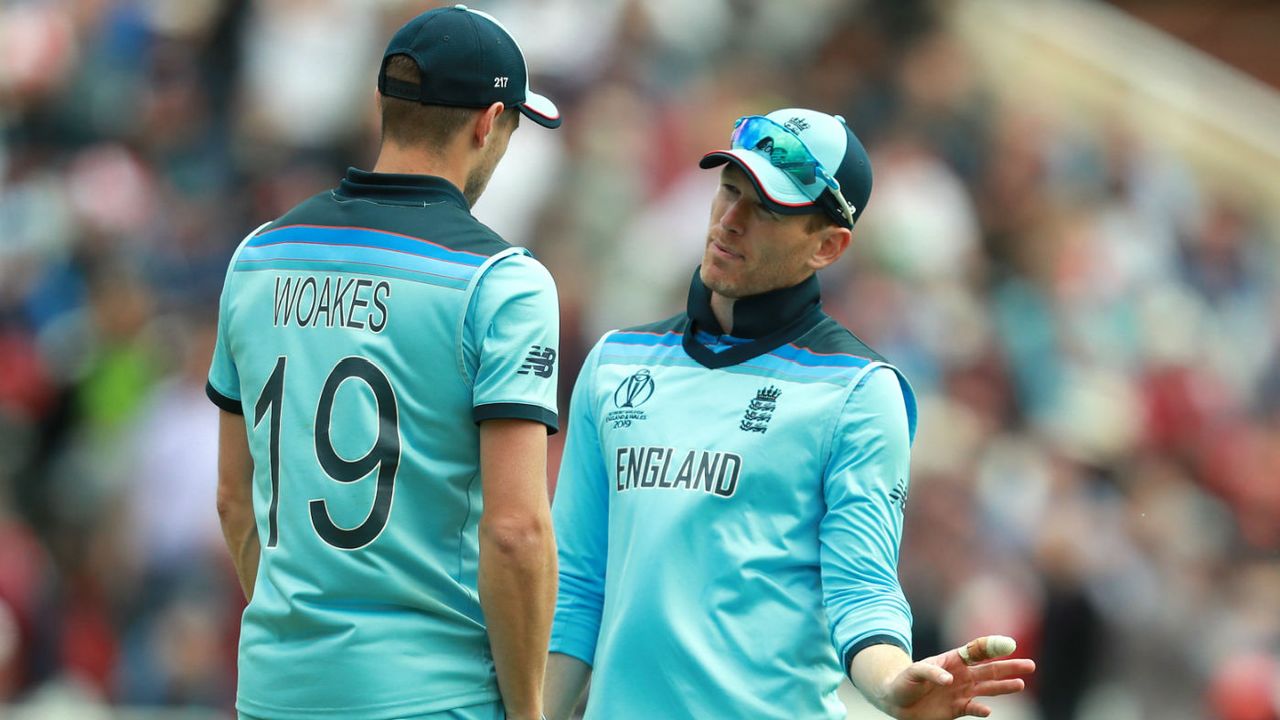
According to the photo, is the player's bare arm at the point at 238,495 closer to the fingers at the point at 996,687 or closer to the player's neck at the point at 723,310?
the player's neck at the point at 723,310

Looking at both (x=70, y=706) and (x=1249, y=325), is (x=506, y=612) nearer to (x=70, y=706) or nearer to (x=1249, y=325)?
(x=70, y=706)

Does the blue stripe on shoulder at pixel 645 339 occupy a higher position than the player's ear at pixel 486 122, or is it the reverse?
the player's ear at pixel 486 122

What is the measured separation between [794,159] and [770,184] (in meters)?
0.08

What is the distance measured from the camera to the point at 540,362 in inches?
129

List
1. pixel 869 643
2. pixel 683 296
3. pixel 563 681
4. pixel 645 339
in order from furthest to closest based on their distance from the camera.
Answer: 1. pixel 683 296
2. pixel 645 339
3. pixel 563 681
4. pixel 869 643

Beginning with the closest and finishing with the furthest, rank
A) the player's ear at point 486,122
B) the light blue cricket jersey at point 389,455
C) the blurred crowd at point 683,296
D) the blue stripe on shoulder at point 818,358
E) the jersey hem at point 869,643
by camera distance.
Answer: the light blue cricket jersey at point 389,455 → the jersey hem at point 869,643 → the player's ear at point 486,122 → the blue stripe on shoulder at point 818,358 → the blurred crowd at point 683,296

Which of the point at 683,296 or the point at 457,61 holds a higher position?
the point at 457,61

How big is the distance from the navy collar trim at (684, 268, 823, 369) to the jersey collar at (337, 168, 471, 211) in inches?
23.2

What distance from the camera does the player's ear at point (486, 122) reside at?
11.3 feet

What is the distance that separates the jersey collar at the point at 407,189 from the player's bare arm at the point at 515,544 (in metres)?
0.45

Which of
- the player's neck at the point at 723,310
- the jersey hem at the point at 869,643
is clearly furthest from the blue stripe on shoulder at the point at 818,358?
the jersey hem at the point at 869,643

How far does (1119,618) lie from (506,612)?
6.49m

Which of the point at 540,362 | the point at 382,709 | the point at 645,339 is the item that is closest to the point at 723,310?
the point at 645,339

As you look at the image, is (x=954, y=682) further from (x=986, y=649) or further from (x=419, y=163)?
(x=419, y=163)
